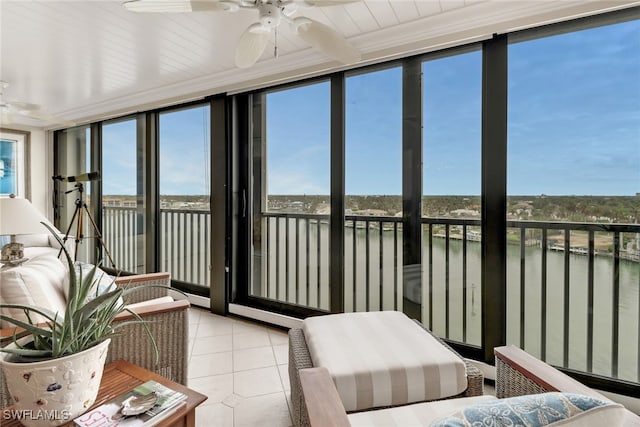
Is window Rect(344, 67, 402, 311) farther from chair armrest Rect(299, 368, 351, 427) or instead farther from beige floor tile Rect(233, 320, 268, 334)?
chair armrest Rect(299, 368, 351, 427)

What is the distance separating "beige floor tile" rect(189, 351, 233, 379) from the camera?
2256 millimetres

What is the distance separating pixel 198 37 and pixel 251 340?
246cm

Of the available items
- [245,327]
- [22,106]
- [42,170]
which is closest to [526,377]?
[245,327]

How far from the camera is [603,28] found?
1862 millimetres

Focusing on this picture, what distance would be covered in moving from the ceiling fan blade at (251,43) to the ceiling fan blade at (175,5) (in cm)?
13

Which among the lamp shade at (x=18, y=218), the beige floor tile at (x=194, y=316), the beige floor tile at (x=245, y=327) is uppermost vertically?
the lamp shade at (x=18, y=218)

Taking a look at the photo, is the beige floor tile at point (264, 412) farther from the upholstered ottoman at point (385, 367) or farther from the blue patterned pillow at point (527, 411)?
the blue patterned pillow at point (527, 411)

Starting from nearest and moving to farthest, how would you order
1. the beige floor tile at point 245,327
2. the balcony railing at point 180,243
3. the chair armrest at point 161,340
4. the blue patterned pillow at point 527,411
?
the blue patterned pillow at point 527,411 < the chair armrest at point 161,340 < the beige floor tile at point 245,327 < the balcony railing at point 180,243

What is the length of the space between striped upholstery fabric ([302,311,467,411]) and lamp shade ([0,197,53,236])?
4.96 feet

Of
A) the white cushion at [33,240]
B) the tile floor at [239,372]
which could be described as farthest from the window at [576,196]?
the white cushion at [33,240]

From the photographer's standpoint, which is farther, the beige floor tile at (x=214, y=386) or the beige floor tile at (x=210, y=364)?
the beige floor tile at (x=210, y=364)

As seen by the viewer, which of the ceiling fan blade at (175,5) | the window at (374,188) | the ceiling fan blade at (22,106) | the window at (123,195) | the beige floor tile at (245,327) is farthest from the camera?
the window at (123,195)

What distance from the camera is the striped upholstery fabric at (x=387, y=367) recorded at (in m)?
1.30

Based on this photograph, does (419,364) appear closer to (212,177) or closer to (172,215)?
(212,177)
